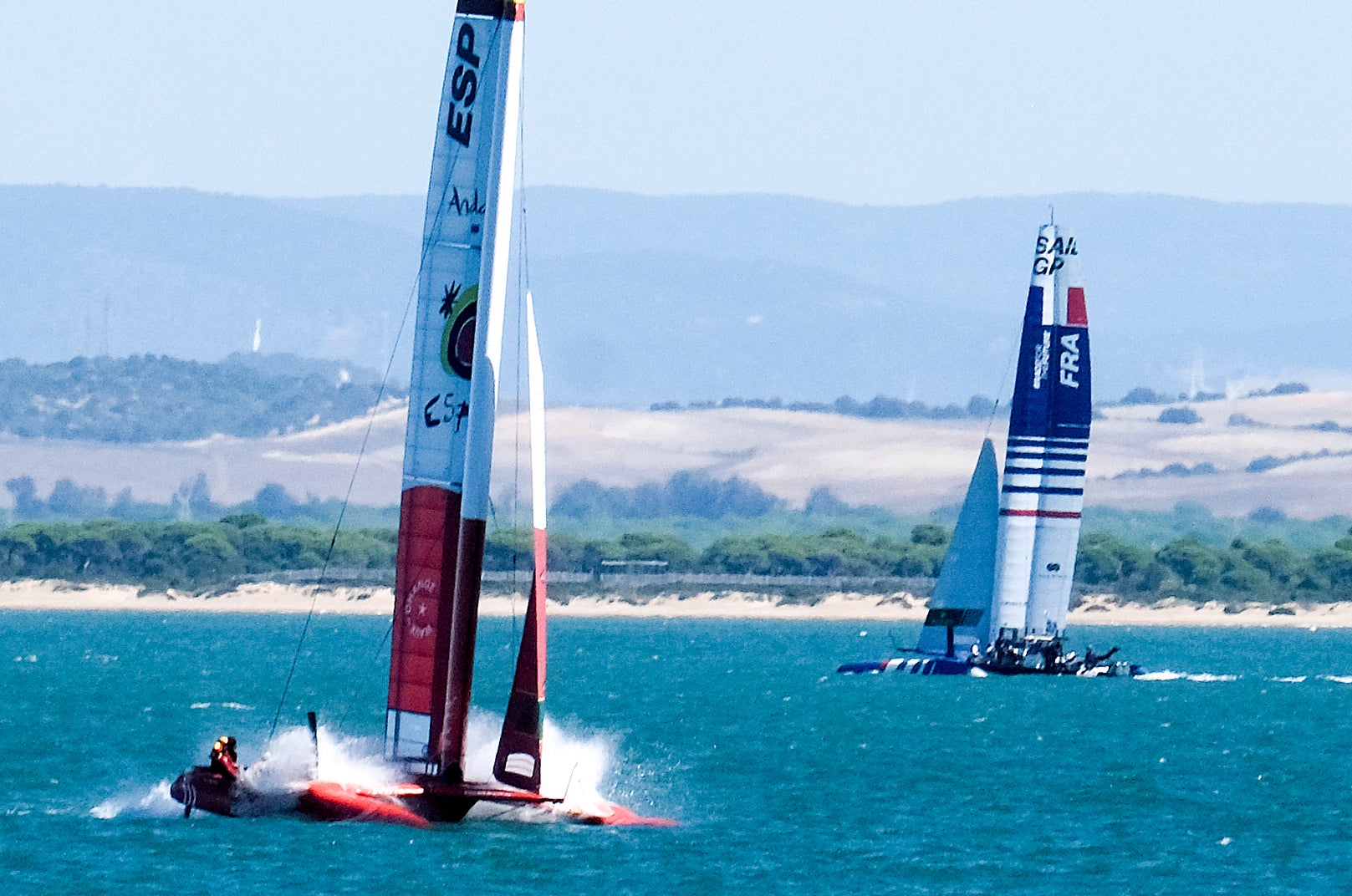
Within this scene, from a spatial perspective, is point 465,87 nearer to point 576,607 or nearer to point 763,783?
point 763,783

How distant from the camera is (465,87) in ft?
147

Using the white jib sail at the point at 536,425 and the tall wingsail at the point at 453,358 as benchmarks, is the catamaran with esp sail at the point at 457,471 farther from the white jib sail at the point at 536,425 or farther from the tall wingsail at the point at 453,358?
the white jib sail at the point at 536,425

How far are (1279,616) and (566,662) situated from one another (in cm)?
8776

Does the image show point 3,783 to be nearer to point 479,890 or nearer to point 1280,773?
point 479,890

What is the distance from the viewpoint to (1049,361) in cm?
9644

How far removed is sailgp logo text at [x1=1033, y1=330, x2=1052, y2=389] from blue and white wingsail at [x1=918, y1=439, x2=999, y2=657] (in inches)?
113

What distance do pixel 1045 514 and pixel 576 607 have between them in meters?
103

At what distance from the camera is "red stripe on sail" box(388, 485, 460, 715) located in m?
45.2

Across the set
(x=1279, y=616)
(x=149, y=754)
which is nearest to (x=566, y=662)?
(x=149, y=754)

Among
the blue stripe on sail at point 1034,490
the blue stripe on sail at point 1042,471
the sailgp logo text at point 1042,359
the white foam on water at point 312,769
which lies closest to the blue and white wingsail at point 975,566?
the blue stripe on sail at point 1034,490

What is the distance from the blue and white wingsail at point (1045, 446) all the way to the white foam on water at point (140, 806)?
156 ft

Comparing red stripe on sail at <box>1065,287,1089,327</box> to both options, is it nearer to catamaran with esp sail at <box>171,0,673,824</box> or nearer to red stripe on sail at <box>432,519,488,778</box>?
catamaran with esp sail at <box>171,0,673,824</box>

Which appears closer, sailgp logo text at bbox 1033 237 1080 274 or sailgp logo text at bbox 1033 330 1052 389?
sailgp logo text at bbox 1033 237 1080 274

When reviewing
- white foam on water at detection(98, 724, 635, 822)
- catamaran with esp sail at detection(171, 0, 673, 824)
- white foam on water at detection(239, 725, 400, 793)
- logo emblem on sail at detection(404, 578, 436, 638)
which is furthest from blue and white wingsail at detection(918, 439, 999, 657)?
logo emblem on sail at detection(404, 578, 436, 638)
